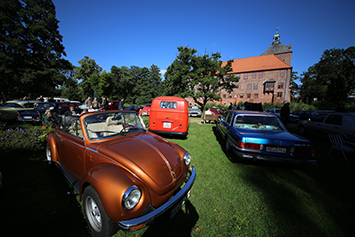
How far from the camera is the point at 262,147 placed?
3662 mm

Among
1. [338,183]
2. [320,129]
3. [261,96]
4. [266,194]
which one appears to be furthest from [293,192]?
[261,96]

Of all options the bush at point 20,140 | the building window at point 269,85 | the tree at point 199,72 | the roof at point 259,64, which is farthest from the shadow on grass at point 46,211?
the roof at point 259,64

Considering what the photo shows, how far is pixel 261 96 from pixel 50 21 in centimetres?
5422

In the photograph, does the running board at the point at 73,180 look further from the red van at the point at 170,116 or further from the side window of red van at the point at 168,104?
the side window of red van at the point at 168,104

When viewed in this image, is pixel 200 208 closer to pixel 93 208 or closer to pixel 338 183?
pixel 93 208

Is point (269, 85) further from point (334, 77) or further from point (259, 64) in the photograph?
point (334, 77)

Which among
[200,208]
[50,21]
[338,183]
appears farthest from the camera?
[50,21]

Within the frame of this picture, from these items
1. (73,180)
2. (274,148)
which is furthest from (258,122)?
(73,180)

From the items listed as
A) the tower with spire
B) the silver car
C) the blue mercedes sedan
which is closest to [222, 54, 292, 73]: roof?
the tower with spire

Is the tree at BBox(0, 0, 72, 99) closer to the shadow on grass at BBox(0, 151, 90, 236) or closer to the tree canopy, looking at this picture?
the shadow on grass at BBox(0, 151, 90, 236)

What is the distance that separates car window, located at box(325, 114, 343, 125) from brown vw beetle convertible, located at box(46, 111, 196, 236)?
8276 millimetres

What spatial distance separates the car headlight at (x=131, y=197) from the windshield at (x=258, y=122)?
4177 millimetres

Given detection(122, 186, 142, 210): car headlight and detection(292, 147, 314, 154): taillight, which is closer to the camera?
detection(122, 186, 142, 210): car headlight

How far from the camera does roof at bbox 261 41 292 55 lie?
4675 cm
